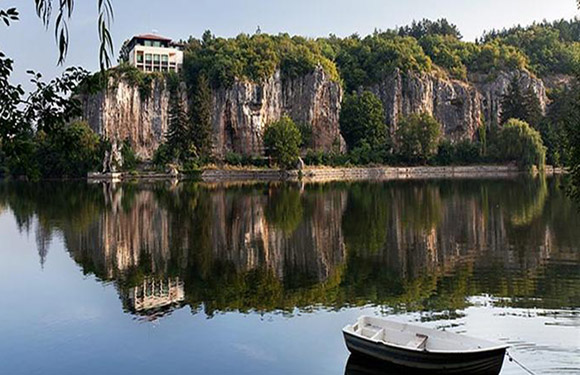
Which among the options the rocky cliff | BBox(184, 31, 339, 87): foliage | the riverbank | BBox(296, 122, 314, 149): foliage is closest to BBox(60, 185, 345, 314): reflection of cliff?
the riverbank

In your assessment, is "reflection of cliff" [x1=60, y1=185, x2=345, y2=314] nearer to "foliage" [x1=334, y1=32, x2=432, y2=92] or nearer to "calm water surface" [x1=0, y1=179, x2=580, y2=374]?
"calm water surface" [x1=0, y1=179, x2=580, y2=374]

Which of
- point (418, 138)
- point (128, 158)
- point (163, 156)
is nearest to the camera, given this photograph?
point (163, 156)

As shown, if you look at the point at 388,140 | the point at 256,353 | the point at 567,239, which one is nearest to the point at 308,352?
the point at 256,353

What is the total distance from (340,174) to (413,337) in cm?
8271

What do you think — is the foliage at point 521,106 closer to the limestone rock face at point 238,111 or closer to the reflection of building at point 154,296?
the limestone rock face at point 238,111

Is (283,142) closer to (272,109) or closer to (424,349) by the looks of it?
(272,109)

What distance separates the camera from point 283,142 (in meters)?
88.5

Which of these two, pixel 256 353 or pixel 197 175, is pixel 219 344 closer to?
pixel 256 353

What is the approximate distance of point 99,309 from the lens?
16.1m

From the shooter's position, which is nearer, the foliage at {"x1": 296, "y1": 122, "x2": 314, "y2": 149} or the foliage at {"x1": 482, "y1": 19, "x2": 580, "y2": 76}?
the foliage at {"x1": 296, "y1": 122, "x2": 314, "y2": 149}

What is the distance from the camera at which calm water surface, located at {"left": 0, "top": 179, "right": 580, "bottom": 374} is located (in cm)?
1227

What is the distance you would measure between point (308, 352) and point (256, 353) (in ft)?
3.66

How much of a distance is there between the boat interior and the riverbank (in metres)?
73.2

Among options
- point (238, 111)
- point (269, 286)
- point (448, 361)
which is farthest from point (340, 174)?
point (448, 361)
